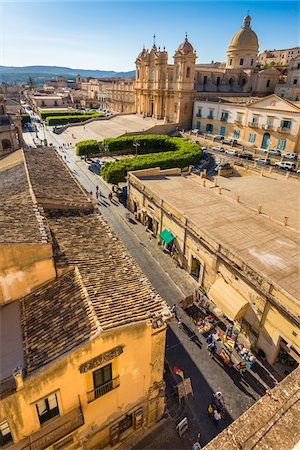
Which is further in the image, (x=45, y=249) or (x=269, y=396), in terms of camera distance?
(x=45, y=249)

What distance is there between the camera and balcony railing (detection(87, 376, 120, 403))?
36.6 ft

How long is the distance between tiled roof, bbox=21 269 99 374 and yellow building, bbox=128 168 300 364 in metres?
10.7

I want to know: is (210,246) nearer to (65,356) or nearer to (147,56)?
(65,356)

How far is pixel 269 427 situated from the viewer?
6.15 meters

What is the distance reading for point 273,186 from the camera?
35.6m

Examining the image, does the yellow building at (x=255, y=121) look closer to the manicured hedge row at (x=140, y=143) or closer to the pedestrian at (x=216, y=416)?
the manicured hedge row at (x=140, y=143)

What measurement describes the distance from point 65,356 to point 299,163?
44.2 meters

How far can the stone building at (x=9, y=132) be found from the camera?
35969mm

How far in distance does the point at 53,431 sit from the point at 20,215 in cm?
1010

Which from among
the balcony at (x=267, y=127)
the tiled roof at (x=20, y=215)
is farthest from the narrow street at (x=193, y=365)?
the balcony at (x=267, y=127)

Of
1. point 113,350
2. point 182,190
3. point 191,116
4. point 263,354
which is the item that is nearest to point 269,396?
point 113,350

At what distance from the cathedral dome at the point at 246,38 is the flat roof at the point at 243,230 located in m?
67.1

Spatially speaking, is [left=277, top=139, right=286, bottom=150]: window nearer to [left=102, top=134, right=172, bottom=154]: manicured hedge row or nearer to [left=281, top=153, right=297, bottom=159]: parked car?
[left=281, top=153, right=297, bottom=159]: parked car

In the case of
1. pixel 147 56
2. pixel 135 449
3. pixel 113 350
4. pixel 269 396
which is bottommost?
pixel 135 449
